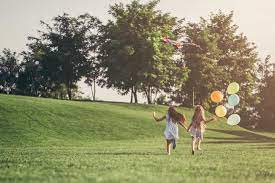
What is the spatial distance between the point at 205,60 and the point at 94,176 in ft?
269

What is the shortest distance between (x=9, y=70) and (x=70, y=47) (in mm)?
20677

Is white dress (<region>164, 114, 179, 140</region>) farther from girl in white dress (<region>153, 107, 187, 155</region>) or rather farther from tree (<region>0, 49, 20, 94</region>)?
tree (<region>0, 49, 20, 94</region>)

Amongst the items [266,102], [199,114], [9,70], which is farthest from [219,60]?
[199,114]

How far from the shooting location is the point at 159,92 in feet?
313

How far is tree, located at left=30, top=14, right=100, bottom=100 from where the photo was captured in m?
94.6

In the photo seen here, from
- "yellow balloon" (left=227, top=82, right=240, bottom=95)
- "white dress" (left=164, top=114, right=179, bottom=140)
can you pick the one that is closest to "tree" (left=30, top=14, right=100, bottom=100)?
"yellow balloon" (left=227, top=82, right=240, bottom=95)

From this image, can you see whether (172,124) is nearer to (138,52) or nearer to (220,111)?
(220,111)

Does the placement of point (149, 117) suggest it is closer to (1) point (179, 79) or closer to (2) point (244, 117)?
(1) point (179, 79)

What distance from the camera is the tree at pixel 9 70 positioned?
10956cm

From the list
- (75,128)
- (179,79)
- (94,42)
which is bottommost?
(75,128)

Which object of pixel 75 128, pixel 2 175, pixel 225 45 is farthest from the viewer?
pixel 225 45

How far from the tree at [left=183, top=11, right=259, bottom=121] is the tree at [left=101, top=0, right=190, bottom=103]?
15.9 feet

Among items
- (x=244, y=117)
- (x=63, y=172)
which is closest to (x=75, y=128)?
(x=63, y=172)

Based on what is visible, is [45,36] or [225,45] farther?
[225,45]
